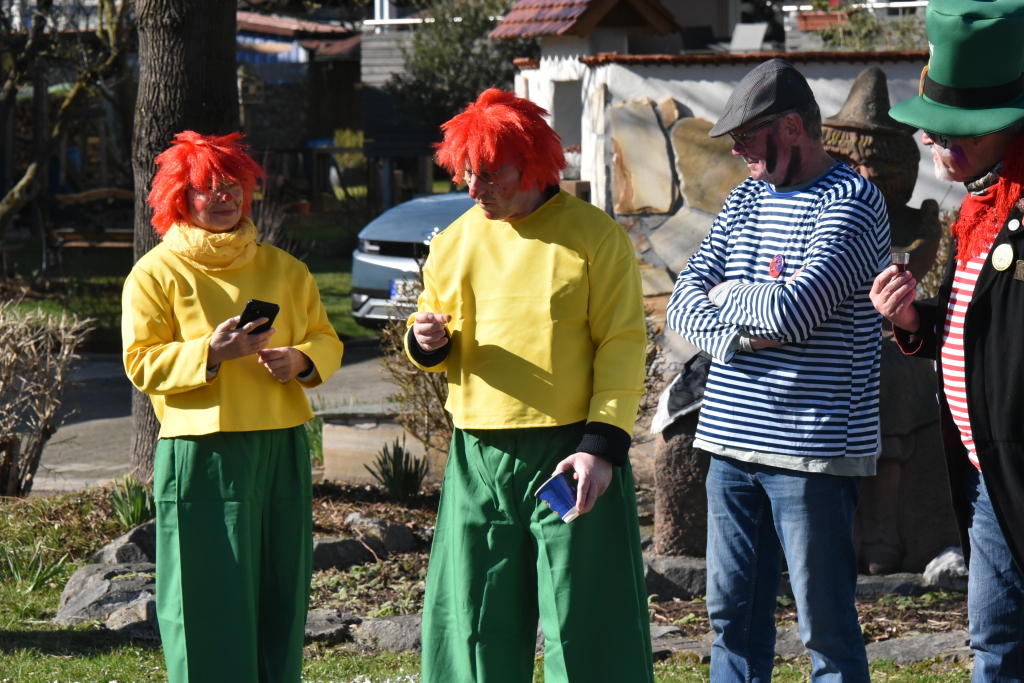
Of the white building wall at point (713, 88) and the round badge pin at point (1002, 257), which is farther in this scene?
the white building wall at point (713, 88)

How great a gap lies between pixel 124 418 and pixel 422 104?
11.3m

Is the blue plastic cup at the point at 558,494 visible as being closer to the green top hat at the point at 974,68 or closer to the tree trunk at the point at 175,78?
the green top hat at the point at 974,68

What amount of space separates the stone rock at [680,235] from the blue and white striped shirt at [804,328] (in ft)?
10.2

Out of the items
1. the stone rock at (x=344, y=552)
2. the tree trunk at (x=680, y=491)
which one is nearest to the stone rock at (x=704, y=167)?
the tree trunk at (x=680, y=491)

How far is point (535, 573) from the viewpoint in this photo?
286 cm

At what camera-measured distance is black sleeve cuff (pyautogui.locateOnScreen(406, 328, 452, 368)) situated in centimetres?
283

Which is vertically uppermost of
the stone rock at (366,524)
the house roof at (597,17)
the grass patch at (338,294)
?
the house roof at (597,17)

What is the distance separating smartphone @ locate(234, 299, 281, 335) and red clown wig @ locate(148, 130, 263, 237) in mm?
406

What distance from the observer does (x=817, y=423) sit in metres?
2.93

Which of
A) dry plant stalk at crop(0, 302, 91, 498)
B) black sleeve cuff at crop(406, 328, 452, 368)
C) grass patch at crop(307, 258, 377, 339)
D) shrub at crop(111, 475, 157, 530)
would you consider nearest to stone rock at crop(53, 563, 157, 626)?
shrub at crop(111, 475, 157, 530)

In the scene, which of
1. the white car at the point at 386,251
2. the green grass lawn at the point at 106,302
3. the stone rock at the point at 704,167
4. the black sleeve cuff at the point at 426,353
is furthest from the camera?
the green grass lawn at the point at 106,302

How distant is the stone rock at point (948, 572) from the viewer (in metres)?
4.50

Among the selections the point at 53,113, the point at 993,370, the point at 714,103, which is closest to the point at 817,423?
the point at 993,370

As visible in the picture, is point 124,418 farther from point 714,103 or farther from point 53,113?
point 53,113
